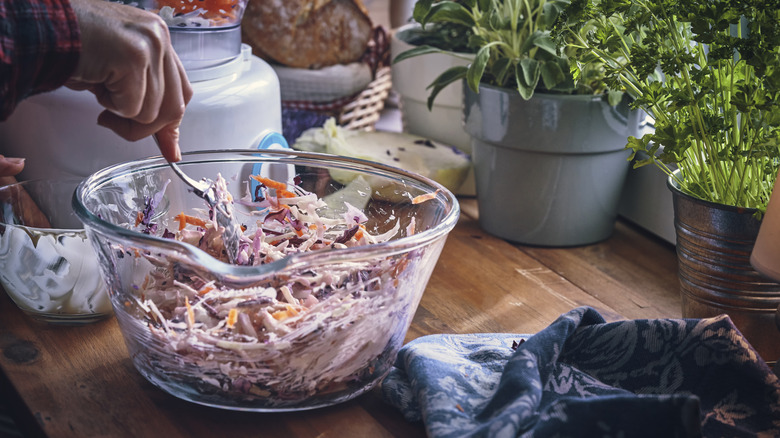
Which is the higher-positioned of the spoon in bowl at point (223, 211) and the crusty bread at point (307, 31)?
the crusty bread at point (307, 31)

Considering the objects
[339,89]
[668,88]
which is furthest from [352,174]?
[339,89]

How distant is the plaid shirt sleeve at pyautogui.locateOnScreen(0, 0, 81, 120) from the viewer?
509mm

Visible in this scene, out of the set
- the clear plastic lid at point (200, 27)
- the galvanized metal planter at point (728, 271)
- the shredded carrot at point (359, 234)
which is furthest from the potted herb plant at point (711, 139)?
the clear plastic lid at point (200, 27)

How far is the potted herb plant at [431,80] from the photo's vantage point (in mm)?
1108

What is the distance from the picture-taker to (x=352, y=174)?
720mm

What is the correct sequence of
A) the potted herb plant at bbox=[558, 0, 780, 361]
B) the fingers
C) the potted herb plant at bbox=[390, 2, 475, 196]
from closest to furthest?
the potted herb plant at bbox=[558, 0, 780, 361] < the fingers < the potted herb plant at bbox=[390, 2, 475, 196]

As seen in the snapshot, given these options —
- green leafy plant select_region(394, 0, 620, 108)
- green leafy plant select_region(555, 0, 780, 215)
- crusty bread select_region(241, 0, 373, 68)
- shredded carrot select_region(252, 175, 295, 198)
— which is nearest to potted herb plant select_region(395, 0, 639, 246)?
green leafy plant select_region(394, 0, 620, 108)

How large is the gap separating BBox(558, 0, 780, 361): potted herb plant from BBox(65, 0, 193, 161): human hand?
1.12 feet

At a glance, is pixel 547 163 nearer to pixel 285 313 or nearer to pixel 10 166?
pixel 285 313

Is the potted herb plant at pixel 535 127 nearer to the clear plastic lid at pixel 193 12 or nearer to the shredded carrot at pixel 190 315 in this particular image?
the clear plastic lid at pixel 193 12

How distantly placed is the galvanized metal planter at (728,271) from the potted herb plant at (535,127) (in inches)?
7.9

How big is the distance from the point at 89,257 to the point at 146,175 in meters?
0.09

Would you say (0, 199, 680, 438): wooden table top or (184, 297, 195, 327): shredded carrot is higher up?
(184, 297, 195, 327): shredded carrot

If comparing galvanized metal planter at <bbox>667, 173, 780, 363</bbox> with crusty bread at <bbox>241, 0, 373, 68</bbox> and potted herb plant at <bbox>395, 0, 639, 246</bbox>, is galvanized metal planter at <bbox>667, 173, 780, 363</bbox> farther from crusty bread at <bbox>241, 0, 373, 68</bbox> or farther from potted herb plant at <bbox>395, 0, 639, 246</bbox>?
crusty bread at <bbox>241, 0, 373, 68</bbox>
